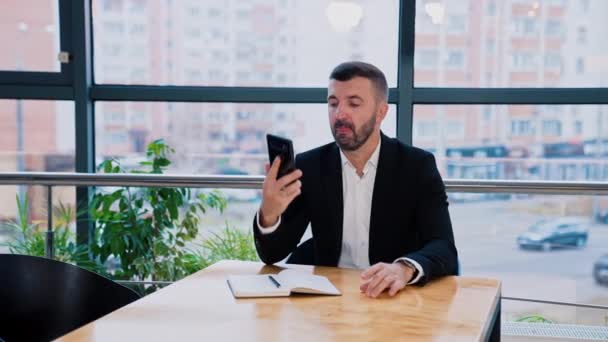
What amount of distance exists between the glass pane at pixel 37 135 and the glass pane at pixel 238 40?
0.35 metres

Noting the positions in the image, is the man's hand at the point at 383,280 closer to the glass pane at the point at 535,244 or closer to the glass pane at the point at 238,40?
the glass pane at the point at 535,244

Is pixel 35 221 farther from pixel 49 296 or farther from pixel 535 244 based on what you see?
pixel 535 244

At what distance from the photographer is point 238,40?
4000mm

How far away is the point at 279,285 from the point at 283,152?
0.42 meters

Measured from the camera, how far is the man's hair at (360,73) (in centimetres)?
227

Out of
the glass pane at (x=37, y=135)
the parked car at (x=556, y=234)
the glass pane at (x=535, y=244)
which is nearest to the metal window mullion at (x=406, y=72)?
the glass pane at (x=535, y=244)

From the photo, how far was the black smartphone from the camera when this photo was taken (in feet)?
6.26

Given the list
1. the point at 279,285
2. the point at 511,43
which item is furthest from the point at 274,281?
the point at 511,43

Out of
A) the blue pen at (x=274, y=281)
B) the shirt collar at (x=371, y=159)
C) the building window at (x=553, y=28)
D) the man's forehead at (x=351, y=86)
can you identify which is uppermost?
the building window at (x=553, y=28)

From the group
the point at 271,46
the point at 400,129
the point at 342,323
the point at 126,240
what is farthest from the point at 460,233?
the point at 342,323

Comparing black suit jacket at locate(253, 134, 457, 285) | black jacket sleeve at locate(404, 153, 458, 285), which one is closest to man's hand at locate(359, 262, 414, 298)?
black jacket sleeve at locate(404, 153, 458, 285)

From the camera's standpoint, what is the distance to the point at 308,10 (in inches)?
155

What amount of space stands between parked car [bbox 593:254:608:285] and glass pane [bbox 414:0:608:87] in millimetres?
1009

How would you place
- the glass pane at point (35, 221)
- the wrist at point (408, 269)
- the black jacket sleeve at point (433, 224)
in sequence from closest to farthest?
1. the wrist at point (408, 269)
2. the black jacket sleeve at point (433, 224)
3. the glass pane at point (35, 221)
